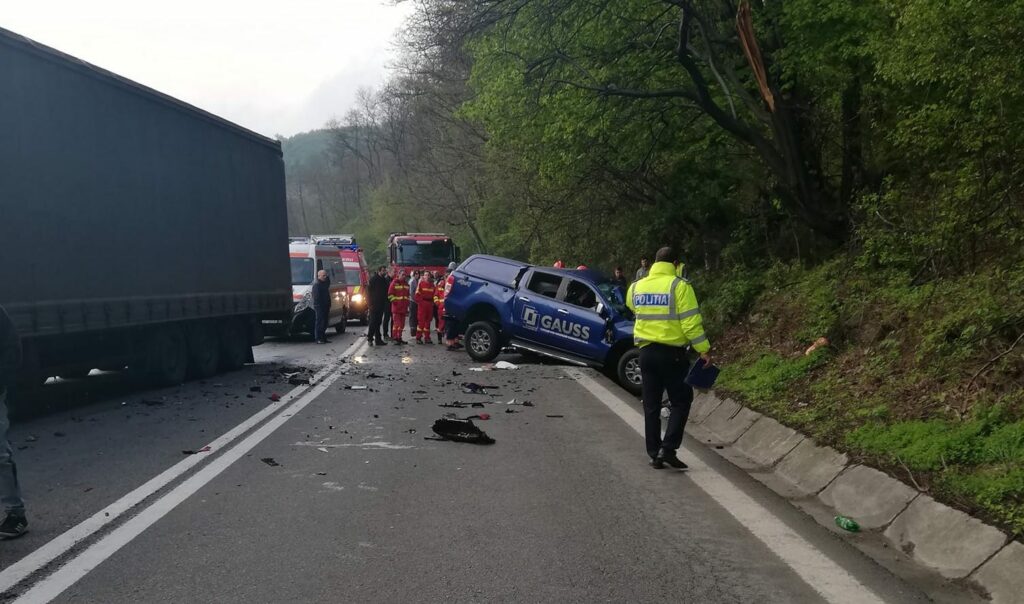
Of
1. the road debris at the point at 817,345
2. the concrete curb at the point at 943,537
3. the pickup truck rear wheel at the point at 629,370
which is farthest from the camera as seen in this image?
the pickup truck rear wheel at the point at 629,370

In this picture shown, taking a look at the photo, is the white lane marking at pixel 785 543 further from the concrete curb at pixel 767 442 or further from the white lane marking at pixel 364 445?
the white lane marking at pixel 364 445

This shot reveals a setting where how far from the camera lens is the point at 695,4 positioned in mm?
16281

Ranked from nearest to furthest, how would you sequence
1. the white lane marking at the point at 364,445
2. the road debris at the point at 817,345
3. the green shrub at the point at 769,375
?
the white lane marking at the point at 364,445 < the green shrub at the point at 769,375 < the road debris at the point at 817,345

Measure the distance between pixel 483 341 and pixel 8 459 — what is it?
479 inches

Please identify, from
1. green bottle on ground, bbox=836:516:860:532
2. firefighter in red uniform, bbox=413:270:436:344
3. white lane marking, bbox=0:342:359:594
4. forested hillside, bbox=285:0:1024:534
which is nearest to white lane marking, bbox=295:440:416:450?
white lane marking, bbox=0:342:359:594

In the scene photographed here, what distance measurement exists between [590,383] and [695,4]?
6869 millimetres

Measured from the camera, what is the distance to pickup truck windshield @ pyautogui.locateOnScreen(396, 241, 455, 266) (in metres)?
35.8

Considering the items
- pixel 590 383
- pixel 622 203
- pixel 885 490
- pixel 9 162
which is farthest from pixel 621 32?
pixel 885 490

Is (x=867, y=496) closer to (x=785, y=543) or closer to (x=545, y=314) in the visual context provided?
(x=785, y=543)

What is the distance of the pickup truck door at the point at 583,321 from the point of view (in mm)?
15305

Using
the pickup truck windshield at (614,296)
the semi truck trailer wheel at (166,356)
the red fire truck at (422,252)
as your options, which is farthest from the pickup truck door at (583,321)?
the red fire truck at (422,252)

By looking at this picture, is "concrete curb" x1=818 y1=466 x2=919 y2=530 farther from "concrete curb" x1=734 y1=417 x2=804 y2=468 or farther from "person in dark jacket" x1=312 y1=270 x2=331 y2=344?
"person in dark jacket" x1=312 y1=270 x2=331 y2=344

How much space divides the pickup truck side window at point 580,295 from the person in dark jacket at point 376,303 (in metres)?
7.39

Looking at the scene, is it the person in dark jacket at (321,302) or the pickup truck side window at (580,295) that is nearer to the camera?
the pickup truck side window at (580,295)
